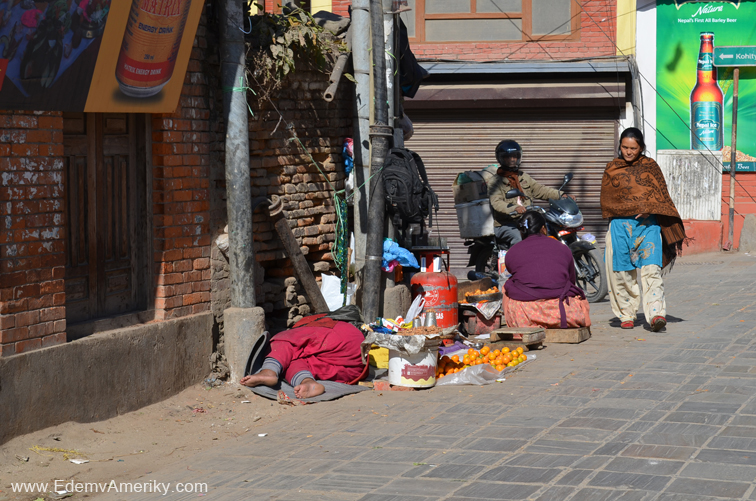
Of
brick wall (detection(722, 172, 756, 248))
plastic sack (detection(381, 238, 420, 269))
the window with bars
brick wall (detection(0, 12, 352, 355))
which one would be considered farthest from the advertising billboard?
brick wall (detection(722, 172, 756, 248))

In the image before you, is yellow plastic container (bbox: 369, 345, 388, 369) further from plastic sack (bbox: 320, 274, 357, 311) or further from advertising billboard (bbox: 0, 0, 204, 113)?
→ advertising billboard (bbox: 0, 0, 204, 113)

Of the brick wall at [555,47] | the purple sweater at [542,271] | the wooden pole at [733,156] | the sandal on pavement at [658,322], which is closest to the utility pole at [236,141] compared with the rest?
the purple sweater at [542,271]

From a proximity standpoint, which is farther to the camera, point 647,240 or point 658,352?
point 647,240

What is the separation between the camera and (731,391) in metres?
6.64

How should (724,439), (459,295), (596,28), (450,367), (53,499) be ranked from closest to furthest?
(53,499) < (724,439) < (450,367) < (459,295) < (596,28)

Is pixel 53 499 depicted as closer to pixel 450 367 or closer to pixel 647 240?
pixel 450 367

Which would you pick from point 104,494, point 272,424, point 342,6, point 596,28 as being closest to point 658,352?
point 272,424

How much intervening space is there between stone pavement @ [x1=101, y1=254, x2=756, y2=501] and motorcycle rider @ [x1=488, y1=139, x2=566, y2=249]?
2.62 m

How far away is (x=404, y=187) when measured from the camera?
338 inches

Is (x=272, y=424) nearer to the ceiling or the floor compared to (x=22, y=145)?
nearer to the floor

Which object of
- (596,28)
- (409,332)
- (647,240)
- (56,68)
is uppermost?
(596,28)

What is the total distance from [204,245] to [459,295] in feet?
11.3

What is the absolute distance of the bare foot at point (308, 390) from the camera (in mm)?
6816

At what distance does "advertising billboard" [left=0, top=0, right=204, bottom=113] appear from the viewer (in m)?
5.31
